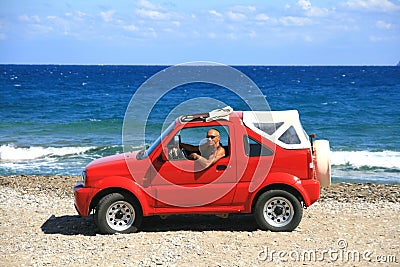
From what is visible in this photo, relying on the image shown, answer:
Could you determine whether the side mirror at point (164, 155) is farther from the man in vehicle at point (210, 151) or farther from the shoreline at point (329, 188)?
the shoreline at point (329, 188)

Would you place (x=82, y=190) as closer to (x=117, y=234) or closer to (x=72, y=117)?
(x=117, y=234)

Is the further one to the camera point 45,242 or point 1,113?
point 1,113

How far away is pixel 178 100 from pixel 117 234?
41.7 m

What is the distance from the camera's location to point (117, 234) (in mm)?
9414

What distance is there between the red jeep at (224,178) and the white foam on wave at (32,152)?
14.0m

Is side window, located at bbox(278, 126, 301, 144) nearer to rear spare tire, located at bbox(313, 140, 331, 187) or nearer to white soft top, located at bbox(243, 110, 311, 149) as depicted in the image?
white soft top, located at bbox(243, 110, 311, 149)

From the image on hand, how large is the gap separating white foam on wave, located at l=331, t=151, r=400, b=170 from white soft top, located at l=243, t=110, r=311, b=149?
1111 centimetres

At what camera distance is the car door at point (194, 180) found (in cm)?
925

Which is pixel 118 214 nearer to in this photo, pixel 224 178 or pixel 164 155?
pixel 164 155

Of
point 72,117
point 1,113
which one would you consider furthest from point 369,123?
point 1,113

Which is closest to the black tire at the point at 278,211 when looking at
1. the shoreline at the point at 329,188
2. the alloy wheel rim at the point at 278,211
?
the alloy wheel rim at the point at 278,211

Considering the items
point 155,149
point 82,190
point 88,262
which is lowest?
point 88,262

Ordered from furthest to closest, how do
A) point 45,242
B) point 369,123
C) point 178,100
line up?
point 178,100, point 369,123, point 45,242

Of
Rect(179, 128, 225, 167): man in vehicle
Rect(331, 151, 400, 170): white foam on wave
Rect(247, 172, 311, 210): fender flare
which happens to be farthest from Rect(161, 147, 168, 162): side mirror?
Rect(331, 151, 400, 170): white foam on wave
